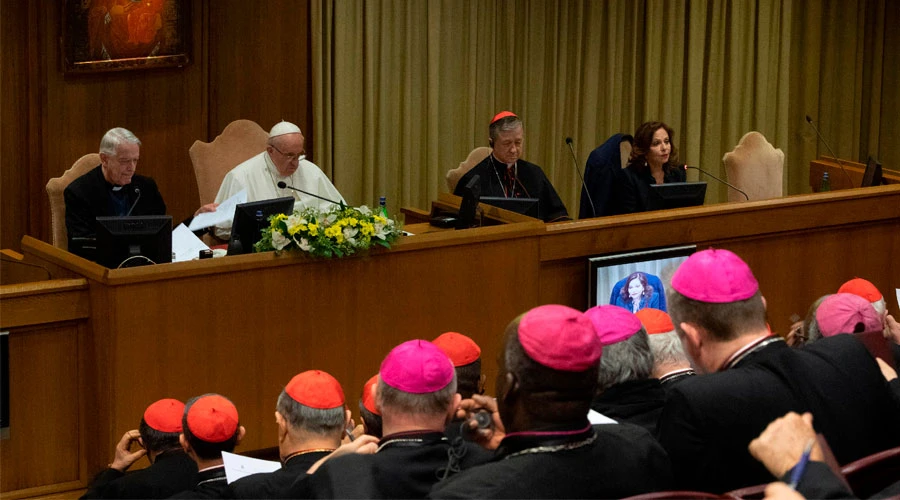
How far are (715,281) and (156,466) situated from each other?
6.12 feet

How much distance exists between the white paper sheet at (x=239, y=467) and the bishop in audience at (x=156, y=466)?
21cm

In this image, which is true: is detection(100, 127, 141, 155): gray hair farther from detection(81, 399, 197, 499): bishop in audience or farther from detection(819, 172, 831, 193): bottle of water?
detection(819, 172, 831, 193): bottle of water

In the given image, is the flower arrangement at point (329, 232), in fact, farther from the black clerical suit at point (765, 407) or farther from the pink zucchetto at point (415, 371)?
the black clerical suit at point (765, 407)

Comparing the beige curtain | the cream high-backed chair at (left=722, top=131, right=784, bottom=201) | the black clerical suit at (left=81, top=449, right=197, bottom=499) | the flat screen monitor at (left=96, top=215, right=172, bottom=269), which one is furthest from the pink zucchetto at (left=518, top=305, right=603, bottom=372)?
the beige curtain

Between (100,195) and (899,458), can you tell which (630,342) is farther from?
(100,195)

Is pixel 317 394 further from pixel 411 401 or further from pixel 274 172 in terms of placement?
pixel 274 172

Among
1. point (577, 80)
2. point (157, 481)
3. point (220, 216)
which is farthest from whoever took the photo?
point (577, 80)

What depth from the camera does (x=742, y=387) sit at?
286 cm

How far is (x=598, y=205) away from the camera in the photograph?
7.29 m

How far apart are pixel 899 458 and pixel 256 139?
564cm

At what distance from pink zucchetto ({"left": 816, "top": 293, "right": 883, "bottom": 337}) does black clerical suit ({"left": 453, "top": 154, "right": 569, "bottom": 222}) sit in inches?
137

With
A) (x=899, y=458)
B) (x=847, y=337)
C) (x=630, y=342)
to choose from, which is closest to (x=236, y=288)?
(x=630, y=342)

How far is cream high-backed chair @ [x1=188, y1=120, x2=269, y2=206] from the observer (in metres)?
7.57

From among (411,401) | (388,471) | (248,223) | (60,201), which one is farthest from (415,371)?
(60,201)
